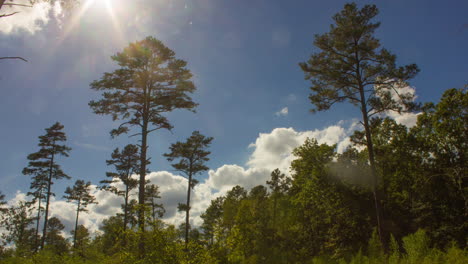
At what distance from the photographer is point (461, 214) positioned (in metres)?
21.7

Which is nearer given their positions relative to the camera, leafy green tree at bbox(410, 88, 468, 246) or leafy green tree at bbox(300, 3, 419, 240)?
leafy green tree at bbox(300, 3, 419, 240)

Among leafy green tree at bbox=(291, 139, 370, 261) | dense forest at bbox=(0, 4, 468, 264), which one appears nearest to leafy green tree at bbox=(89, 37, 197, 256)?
dense forest at bbox=(0, 4, 468, 264)

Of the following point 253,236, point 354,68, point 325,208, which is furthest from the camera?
point 253,236

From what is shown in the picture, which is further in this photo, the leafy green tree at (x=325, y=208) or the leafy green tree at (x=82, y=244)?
the leafy green tree at (x=325, y=208)

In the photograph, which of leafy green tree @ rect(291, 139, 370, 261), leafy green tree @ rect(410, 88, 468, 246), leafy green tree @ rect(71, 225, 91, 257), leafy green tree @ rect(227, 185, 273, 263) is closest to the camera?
leafy green tree @ rect(227, 185, 273, 263)

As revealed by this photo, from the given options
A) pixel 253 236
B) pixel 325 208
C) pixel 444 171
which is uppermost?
pixel 444 171

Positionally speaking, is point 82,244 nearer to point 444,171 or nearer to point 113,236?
point 113,236

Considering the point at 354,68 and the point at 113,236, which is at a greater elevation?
the point at 354,68

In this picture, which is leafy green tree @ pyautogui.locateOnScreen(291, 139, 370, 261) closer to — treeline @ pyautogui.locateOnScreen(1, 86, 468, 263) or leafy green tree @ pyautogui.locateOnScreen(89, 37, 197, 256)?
treeline @ pyautogui.locateOnScreen(1, 86, 468, 263)

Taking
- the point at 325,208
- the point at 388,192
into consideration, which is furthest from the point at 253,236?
the point at 388,192

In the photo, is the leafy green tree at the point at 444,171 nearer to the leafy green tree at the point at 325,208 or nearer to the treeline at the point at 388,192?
the treeline at the point at 388,192

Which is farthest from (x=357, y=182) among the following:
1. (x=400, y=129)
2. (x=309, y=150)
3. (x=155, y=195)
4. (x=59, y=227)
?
(x=59, y=227)

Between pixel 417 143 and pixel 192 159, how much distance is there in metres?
20.9

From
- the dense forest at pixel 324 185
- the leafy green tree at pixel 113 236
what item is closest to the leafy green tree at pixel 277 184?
the dense forest at pixel 324 185
